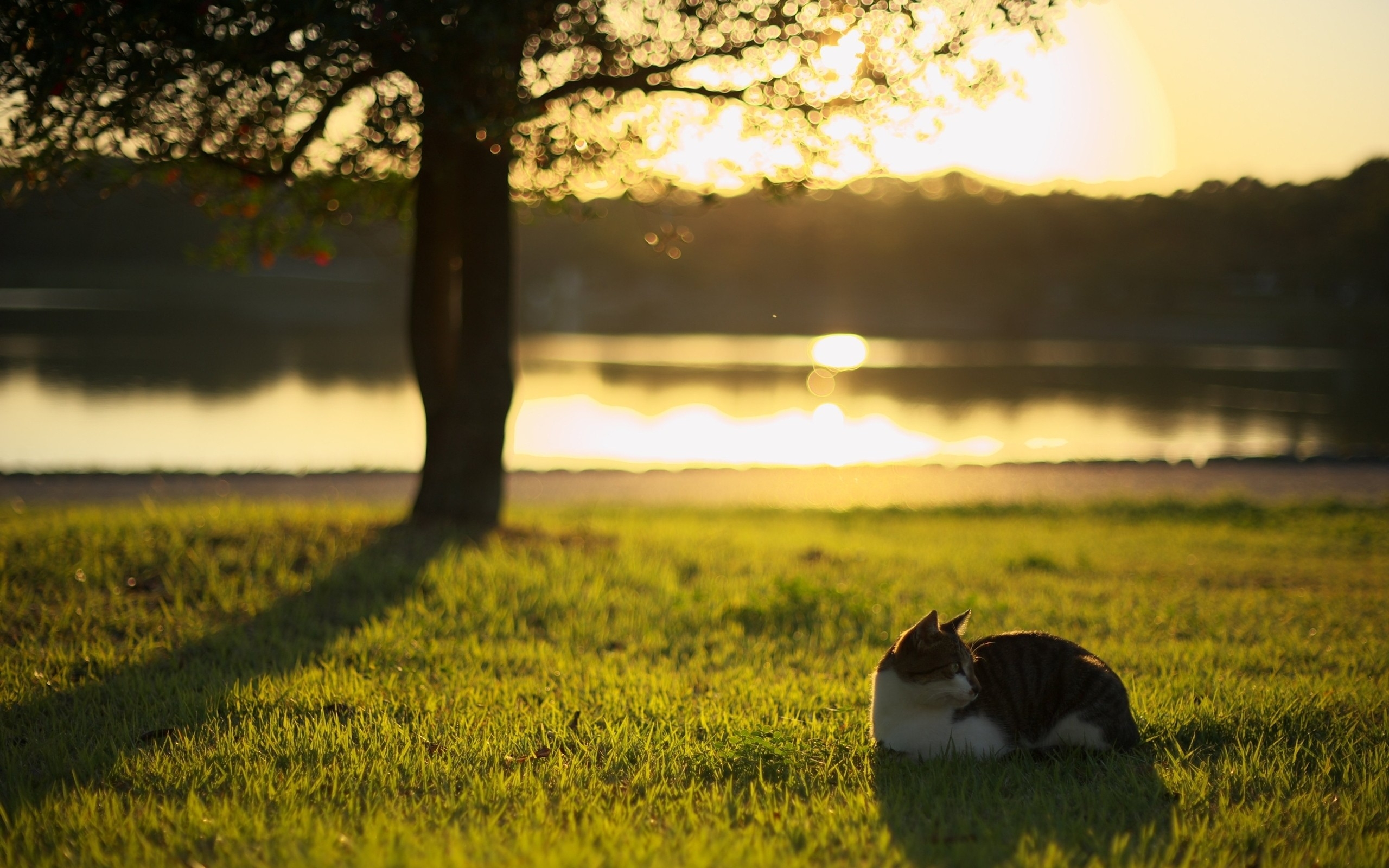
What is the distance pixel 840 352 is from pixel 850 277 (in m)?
36.4

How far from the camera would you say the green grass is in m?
3.56

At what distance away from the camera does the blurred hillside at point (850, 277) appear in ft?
222

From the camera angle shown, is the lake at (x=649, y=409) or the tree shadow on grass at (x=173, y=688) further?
the lake at (x=649, y=409)

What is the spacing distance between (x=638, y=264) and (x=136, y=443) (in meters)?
79.8

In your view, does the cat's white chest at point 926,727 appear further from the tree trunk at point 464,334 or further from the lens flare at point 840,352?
the lens flare at point 840,352

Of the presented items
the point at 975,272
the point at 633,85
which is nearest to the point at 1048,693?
the point at 633,85

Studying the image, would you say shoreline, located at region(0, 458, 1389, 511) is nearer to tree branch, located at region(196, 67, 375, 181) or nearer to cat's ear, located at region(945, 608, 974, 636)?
tree branch, located at region(196, 67, 375, 181)

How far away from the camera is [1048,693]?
4.30 metres

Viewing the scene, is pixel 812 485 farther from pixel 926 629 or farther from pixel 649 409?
pixel 649 409

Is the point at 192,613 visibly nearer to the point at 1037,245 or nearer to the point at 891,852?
the point at 891,852

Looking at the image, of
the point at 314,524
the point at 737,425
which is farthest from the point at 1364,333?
the point at 314,524

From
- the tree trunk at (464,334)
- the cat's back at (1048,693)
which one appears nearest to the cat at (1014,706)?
the cat's back at (1048,693)

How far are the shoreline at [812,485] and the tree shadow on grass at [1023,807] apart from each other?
1073 centimetres

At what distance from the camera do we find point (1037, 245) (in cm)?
9038
